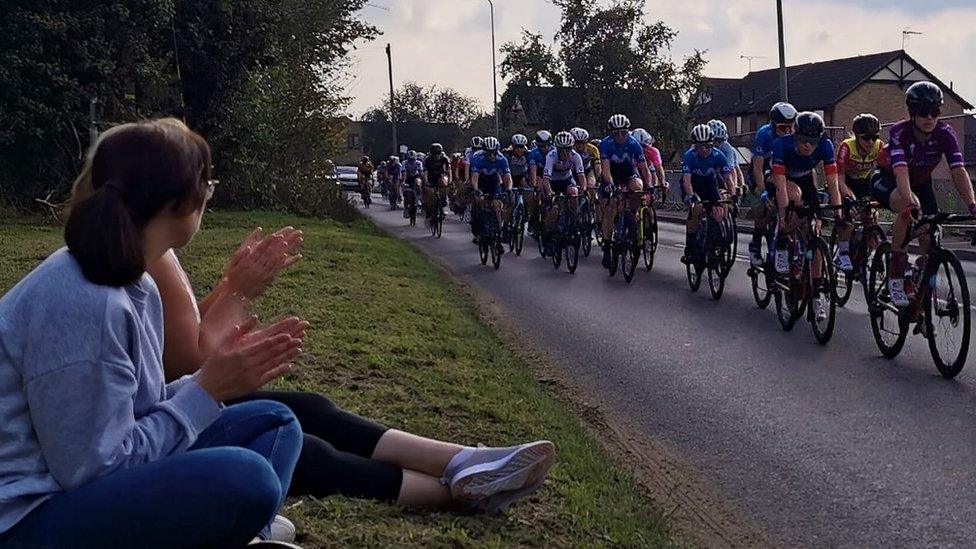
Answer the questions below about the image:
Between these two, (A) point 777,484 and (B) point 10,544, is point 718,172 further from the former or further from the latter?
(B) point 10,544

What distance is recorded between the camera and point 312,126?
29.8 m

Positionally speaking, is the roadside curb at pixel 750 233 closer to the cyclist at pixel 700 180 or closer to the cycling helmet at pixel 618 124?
the cyclist at pixel 700 180

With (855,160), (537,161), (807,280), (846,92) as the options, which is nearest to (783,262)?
(807,280)

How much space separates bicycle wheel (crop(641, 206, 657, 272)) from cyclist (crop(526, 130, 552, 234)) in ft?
10.2

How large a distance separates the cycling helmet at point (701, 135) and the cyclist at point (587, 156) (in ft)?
12.5

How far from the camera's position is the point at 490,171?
1944cm

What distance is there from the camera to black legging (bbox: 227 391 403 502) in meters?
3.97

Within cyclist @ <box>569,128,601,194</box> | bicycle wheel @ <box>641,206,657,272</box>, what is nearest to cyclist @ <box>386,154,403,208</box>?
cyclist @ <box>569,128,601,194</box>

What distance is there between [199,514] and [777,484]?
11.4ft

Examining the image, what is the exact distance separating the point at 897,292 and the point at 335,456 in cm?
593

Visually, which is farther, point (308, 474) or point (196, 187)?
point (308, 474)

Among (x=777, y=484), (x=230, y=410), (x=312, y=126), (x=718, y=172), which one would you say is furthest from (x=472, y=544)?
(x=312, y=126)

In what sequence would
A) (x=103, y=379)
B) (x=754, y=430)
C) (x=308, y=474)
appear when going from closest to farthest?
1. (x=103, y=379)
2. (x=308, y=474)
3. (x=754, y=430)

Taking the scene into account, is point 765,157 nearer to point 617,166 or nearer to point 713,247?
point 713,247
